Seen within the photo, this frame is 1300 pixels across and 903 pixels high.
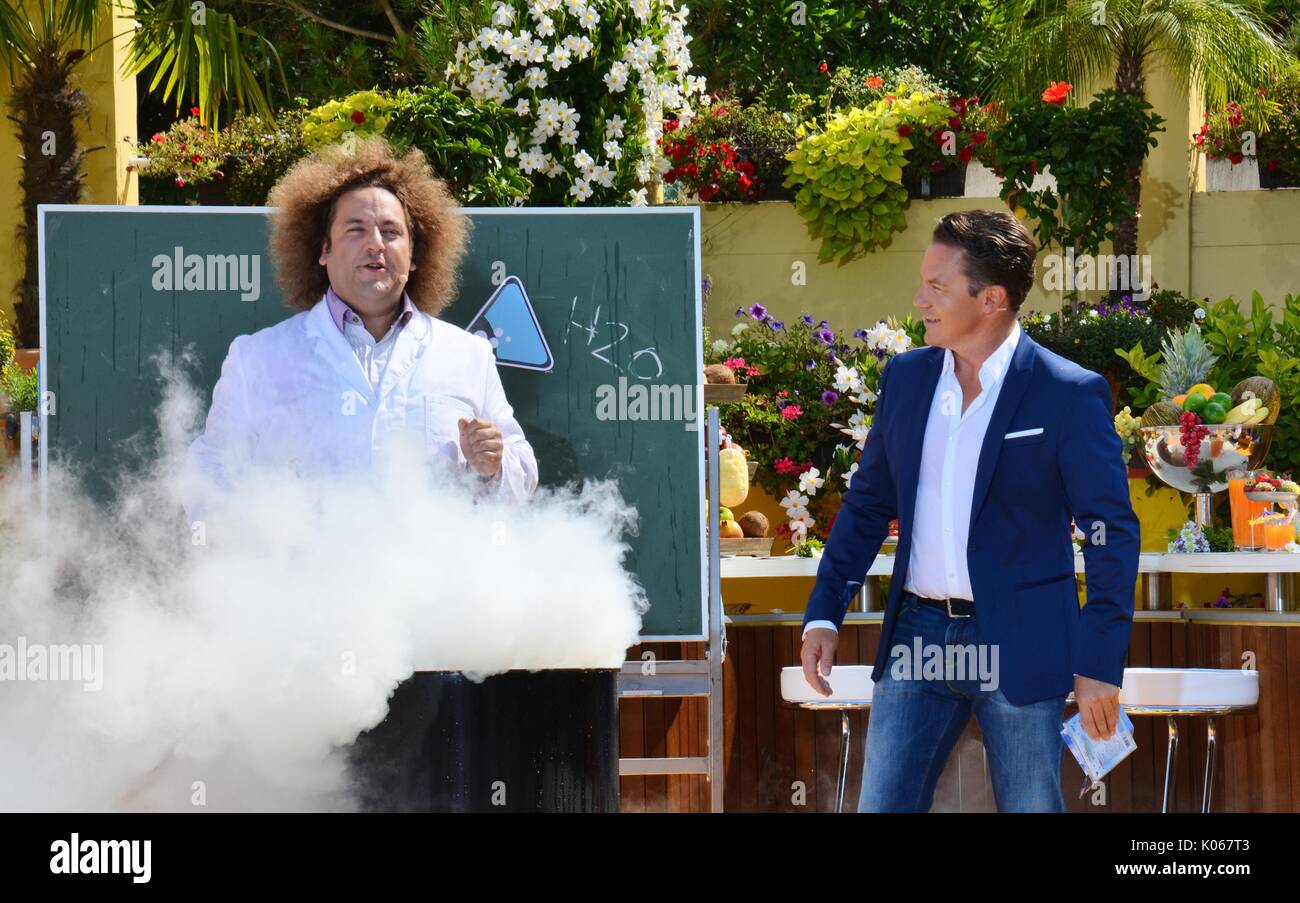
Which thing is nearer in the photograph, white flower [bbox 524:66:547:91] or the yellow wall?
white flower [bbox 524:66:547:91]

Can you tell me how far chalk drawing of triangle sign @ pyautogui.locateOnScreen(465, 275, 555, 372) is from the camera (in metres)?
4.22

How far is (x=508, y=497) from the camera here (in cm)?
407

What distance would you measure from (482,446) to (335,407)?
361 millimetres

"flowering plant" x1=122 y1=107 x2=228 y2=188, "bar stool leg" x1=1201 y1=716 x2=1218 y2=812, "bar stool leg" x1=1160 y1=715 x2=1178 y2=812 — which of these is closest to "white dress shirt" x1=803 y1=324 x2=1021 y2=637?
"bar stool leg" x1=1160 y1=715 x2=1178 y2=812

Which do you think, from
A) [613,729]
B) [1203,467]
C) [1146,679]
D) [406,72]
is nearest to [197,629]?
[613,729]

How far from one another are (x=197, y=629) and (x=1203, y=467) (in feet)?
10.2

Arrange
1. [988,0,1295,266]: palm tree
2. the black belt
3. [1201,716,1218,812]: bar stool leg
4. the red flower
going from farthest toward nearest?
[988,0,1295,266]: palm tree, the red flower, [1201,716,1218,812]: bar stool leg, the black belt

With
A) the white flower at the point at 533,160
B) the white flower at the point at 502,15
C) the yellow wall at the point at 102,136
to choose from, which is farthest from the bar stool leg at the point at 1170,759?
the yellow wall at the point at 102,136

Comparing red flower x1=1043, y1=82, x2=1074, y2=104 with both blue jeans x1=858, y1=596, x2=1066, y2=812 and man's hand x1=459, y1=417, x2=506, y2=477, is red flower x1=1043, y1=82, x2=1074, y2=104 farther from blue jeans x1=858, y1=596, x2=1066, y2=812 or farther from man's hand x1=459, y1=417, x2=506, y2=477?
blue jeans x1=858, y1=596, x2=1066, y2=812

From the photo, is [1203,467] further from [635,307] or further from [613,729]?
[613,729]

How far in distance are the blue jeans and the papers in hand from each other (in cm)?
4

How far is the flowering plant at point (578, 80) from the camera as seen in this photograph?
230 inches

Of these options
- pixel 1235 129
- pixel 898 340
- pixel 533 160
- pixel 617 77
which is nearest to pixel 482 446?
pixel 533 160
